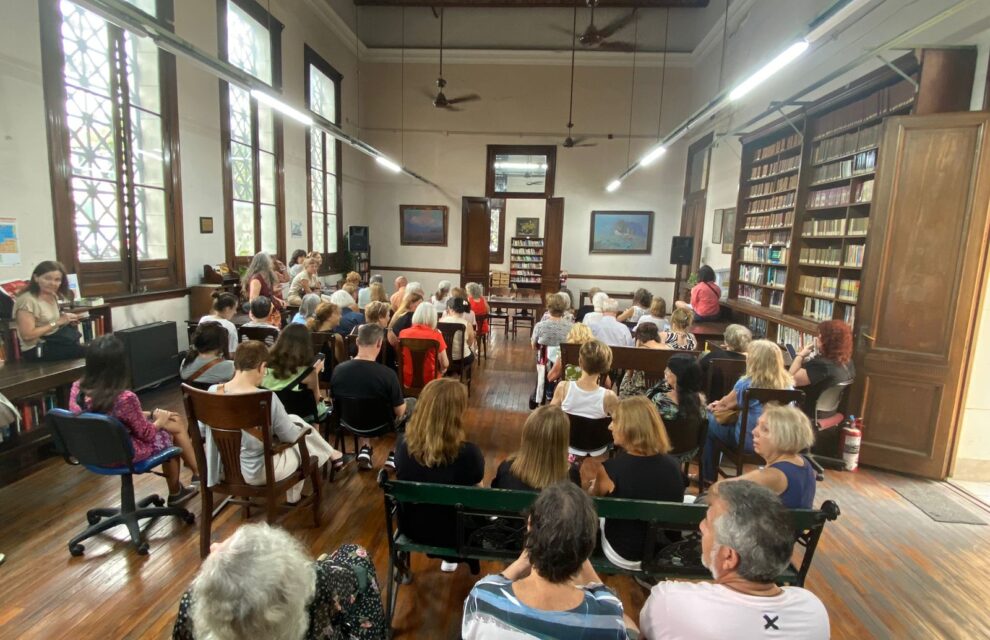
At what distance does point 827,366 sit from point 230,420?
395 centimetres

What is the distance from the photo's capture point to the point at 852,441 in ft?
12.7

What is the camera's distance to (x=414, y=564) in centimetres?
258

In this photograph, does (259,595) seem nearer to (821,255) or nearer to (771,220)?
(821,255)

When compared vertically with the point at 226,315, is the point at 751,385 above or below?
below

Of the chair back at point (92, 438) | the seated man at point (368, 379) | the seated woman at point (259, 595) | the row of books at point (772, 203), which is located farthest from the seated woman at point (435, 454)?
the row of books at point (772, 203)

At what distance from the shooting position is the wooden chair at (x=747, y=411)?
2965 mm

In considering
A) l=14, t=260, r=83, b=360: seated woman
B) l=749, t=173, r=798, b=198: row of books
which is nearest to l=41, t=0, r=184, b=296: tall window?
l=14, t=260, r=83, b=360: seated woman

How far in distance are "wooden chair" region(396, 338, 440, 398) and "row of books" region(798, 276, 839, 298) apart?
4.04m

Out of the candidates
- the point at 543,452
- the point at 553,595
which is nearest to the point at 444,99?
the point at 543,452

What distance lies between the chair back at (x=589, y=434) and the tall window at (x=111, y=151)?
16.2ft

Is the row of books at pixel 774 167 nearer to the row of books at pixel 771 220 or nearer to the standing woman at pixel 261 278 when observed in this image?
the row of books at pixel 771 220

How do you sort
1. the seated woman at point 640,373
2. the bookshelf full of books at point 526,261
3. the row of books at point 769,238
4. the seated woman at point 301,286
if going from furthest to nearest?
the bookshelf full of books at point 526,261, the seated woman at point 301,286, the row of books at point 769,238, the seated woman at point 640,373

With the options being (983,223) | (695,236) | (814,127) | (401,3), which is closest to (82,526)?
(983,223)

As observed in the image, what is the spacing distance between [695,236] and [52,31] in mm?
9988
